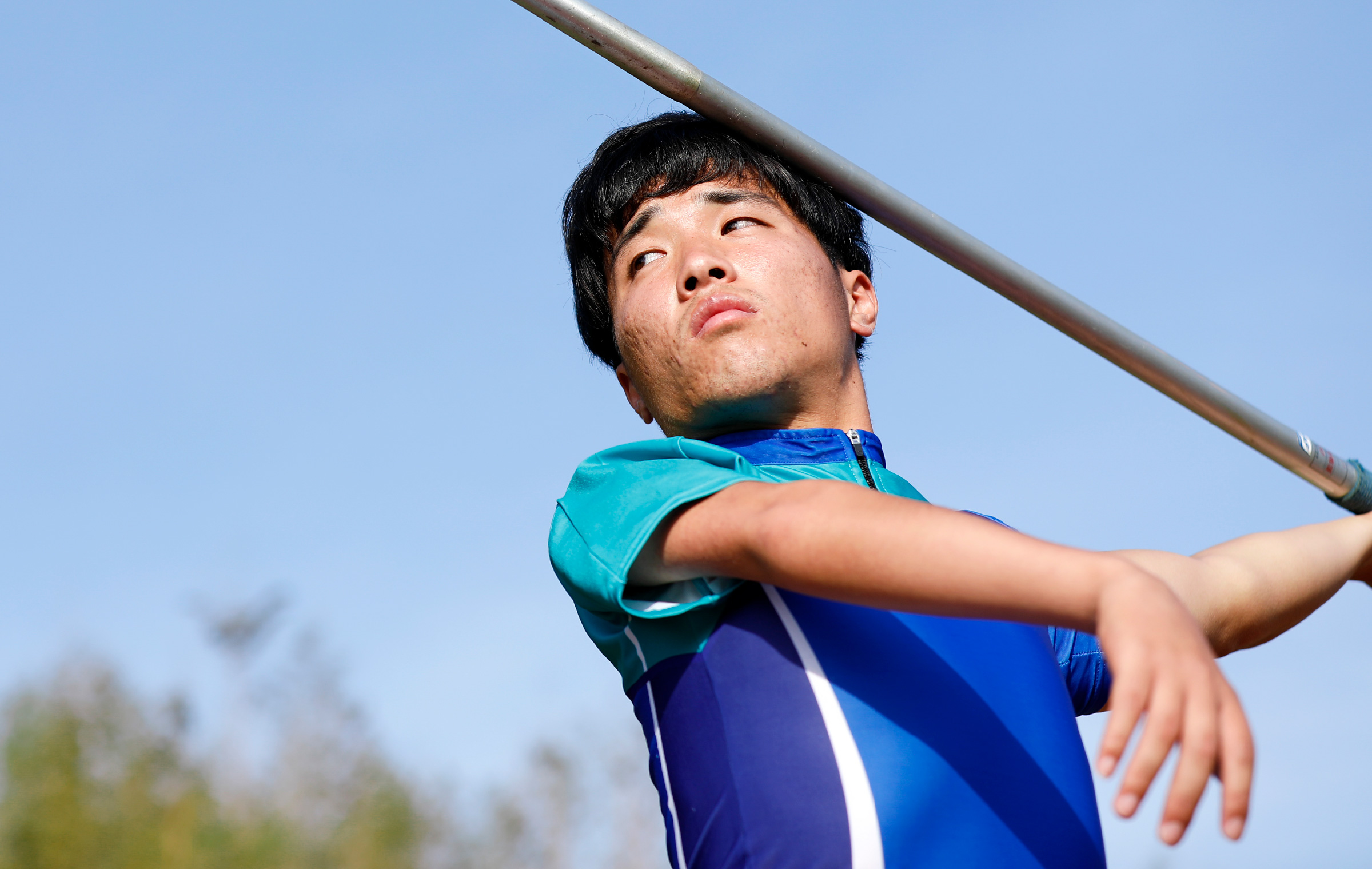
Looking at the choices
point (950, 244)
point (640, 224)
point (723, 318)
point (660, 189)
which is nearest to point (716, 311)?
point (723, 318)

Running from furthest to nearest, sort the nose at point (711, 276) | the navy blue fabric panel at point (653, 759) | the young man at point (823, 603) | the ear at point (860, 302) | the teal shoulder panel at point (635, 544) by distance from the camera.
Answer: the ear at point (860, 302) → the nose at point (711, 276) → the navy blue fabric panel at point (653, 759) → the teal shoulder panel at point (635, 544) → the young man at point (823, 603)

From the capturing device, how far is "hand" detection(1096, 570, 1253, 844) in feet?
4.17

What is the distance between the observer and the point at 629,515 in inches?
77.9

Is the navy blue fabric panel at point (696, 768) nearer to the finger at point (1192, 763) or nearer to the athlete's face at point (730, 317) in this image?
the athlete's face at point (730, 317)

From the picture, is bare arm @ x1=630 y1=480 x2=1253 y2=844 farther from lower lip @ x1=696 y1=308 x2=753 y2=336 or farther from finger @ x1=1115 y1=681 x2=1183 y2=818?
lower lip @ x1=696 y1=308 x2=753 y2=336

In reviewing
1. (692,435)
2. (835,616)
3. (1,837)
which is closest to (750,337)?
(692,435)

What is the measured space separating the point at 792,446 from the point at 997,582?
3.23 feet

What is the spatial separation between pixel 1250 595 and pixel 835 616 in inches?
36.9

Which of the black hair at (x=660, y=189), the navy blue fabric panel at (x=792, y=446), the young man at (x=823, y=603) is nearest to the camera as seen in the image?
the young man at (x=823, y=603)

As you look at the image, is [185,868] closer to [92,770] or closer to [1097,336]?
[92,770]

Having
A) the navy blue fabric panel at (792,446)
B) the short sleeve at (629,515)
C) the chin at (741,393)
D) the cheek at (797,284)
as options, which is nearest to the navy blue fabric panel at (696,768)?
the short sleeve at (629,515)

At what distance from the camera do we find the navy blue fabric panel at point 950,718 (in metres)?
1.93

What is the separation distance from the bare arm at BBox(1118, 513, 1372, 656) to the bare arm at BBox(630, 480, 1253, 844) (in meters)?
0.83

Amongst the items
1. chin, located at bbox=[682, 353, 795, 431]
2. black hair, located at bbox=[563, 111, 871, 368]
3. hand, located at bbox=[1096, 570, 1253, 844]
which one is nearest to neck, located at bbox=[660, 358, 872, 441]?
chin, located at bbox=[682, 353, 795, 431]
